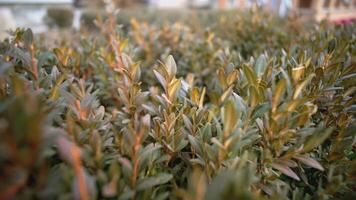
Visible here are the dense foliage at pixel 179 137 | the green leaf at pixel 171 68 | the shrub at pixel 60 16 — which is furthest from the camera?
the shrub at pixel 60 16

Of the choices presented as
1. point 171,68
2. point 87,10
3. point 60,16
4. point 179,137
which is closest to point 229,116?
point 179,137

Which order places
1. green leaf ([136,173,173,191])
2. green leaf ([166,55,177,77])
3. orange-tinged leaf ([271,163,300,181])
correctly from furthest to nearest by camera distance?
green leaf ([166,55,177,77]) < orange-tinged leaf ([271,163,300,181]) < green leaf ([136,173,173,191])

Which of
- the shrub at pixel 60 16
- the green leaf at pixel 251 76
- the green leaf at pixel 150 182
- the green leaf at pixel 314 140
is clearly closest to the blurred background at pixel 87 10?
the shrub at pixel 60 16

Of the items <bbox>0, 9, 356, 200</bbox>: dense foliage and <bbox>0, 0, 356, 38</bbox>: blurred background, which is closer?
<bbox>0, 9, 356, 200</bbox>: dense foliage

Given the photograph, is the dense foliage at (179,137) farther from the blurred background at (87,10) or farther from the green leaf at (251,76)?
the blurred background at (87,10)

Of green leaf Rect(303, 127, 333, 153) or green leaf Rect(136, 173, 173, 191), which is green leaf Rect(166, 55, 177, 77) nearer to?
green leaf Rect(136, 173, 173, 191)

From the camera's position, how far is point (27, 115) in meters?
0.62

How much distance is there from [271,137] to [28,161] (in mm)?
779

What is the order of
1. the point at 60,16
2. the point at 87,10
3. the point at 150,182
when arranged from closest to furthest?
the point at 150,182, the point at 60,16, the point at 87,10

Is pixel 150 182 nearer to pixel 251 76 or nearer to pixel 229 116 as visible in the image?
pixel 229 116

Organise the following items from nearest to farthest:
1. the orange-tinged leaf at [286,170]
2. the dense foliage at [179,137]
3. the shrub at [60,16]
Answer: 1. the dense foliage at [179,137]
2. the orange-tinged leaf at [286,170]
3. the shrub at [60,16]

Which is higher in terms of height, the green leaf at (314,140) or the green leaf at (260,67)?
the green leaf at (260,67)

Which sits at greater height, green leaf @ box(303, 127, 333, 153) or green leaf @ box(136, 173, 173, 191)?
green leaf @ box(303, 127, 333, 153)

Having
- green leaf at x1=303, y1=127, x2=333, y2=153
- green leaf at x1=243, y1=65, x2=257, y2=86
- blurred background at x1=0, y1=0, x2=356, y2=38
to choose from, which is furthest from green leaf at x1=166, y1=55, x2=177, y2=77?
blurred background at x1=0, y1=0, x2=356, y2=38
